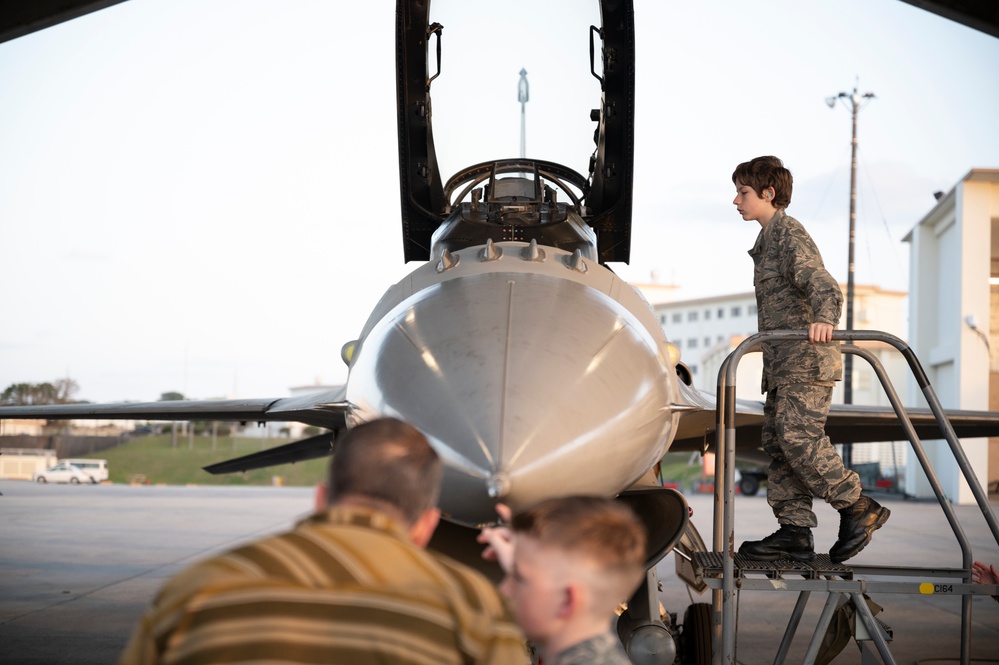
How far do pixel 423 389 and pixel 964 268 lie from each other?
27.3m

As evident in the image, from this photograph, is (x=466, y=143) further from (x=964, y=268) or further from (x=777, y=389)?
(x=964, y=268)

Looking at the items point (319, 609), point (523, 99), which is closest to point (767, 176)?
point (523, 99)

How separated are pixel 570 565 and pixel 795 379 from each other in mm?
3010

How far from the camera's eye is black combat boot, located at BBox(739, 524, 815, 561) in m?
4.20

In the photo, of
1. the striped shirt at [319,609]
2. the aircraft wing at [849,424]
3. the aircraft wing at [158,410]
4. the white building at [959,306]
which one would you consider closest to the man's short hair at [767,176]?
the aircraft wing at [849,424]

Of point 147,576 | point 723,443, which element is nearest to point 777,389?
point 723,443

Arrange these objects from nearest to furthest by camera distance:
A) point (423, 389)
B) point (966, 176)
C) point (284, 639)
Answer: point (284, 639), point (423, 389), point (966, 176)

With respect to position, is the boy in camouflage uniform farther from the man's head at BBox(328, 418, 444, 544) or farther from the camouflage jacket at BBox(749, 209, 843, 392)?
the man's head at BBox(328, 418, 444, 544)

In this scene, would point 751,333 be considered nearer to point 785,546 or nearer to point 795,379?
point 795,379

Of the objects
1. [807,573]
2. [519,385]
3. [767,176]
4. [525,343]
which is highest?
[767,176]

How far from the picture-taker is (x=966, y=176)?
84.9ft

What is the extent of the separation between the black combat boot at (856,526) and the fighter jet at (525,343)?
69cm

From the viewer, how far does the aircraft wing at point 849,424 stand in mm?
6103

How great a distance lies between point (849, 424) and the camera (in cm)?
811
